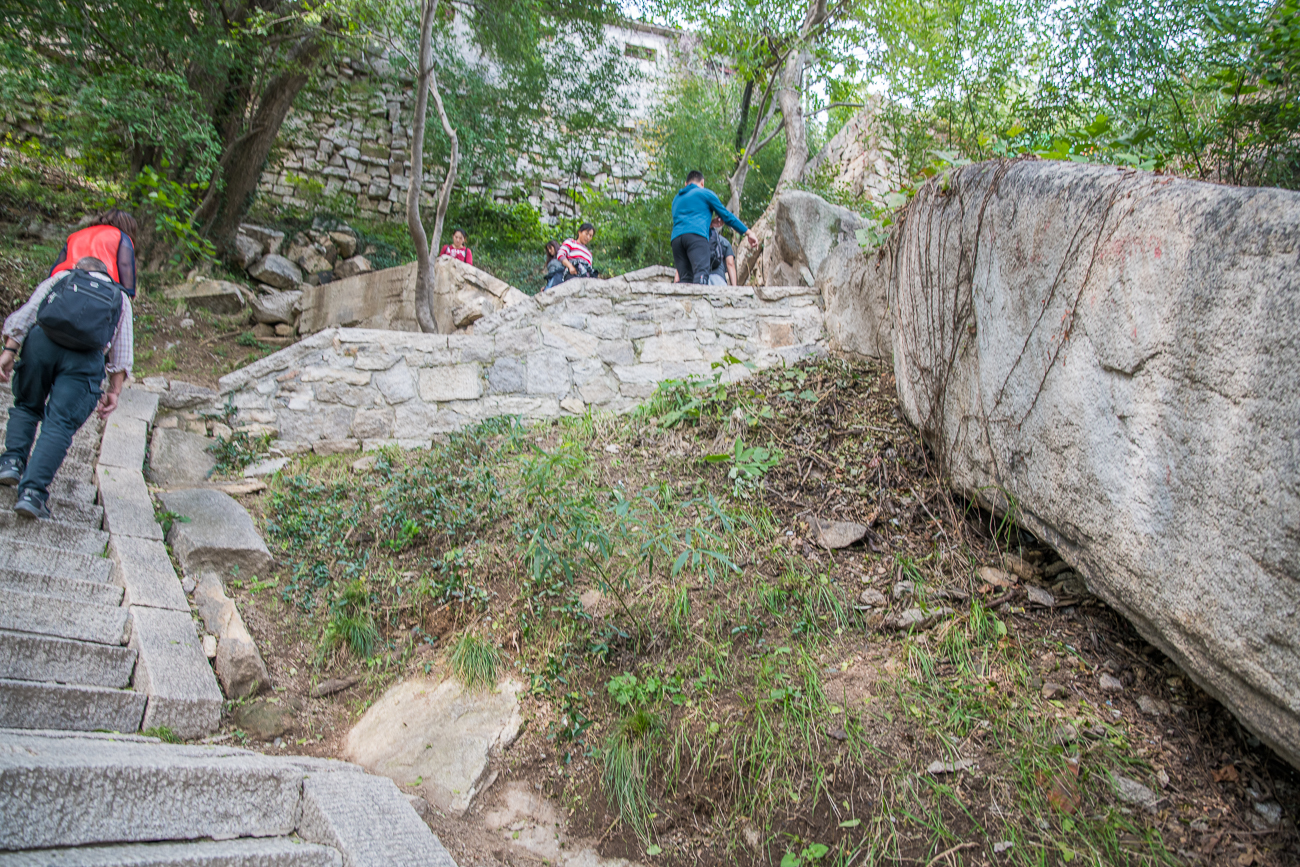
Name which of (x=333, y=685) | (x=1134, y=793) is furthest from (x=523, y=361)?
(x=1134, y=793)

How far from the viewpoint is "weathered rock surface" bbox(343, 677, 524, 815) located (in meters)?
2.36

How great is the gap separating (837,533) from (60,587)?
9.82 ft

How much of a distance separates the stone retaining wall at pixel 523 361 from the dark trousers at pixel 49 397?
163 centimetres

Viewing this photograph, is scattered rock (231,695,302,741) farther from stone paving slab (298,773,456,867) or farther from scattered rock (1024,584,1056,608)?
scattered rock (1024,584,1056,608)

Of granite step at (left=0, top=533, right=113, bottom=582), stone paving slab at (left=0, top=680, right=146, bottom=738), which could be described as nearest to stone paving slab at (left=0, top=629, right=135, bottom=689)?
stone paving slab at (left=0, top=680, right=146, bottom=738)

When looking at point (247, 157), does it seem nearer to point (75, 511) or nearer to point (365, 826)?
point (75, 511)

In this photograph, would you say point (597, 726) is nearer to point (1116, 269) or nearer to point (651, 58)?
point (1116, 269)

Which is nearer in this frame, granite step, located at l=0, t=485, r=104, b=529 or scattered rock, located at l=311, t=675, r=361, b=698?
scattered rock, located at l=311, t=675, r=361, b=698

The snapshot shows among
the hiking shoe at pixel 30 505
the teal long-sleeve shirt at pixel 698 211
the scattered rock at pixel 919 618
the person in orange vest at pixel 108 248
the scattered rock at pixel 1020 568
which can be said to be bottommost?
the scattered rock at pixel 919 618

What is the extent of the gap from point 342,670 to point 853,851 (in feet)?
6.76

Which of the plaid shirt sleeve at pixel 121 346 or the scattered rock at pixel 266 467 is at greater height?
the plaid shirt sleeve at pixel 121 346

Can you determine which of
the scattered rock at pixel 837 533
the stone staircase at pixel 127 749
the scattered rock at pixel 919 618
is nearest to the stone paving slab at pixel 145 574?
the stone staircase at pixel 127 749

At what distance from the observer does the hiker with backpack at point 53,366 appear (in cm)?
298

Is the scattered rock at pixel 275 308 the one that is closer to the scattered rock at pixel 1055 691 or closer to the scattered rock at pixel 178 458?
the scattered rock at pixel 178 458
